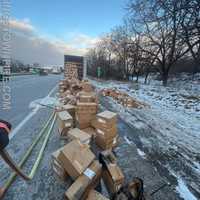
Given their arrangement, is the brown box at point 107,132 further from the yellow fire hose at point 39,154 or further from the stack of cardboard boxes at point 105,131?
the yellow fire hose at point 39,154

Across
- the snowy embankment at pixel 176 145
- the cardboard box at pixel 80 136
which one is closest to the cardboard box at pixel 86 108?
the cardboard box at pixel 80 136

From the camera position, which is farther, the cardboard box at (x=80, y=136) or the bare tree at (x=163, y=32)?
the bare tree at (x=163, y=32)

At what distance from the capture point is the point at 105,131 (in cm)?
357

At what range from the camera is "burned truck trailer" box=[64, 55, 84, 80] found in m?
15.7

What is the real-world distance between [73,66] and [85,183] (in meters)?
14.4

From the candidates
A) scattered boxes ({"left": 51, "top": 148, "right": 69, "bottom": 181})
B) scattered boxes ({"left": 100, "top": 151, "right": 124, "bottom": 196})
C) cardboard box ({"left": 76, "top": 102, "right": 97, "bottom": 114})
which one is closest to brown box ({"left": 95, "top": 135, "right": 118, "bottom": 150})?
cardboard box ({"left": 76, "top": 102, "right": 97, "bottom": 114})

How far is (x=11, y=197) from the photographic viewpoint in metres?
2.29

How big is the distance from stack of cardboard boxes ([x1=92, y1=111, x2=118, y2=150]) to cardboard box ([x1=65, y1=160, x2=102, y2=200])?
1186mm

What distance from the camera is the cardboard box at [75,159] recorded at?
230 cm

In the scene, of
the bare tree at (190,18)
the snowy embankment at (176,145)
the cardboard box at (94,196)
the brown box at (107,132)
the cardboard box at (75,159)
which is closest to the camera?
the cardboard box at (94,196)

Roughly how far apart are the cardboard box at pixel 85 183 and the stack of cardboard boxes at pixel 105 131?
1.19 metres

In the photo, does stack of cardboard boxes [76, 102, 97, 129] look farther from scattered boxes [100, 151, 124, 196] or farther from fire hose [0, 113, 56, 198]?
scattered boxes [100, 151, 124, 196]

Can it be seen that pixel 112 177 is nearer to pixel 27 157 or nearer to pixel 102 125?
pixel 102 125

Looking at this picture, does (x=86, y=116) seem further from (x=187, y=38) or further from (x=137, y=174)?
(x=187, y=38)
